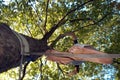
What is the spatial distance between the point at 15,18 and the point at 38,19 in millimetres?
1167

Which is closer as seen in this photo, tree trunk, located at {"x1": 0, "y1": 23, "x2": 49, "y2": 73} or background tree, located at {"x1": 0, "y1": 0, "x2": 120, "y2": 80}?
tree trunk, located at {"x1": 0, "y1": 23, "x2": 49, "y2": 73}

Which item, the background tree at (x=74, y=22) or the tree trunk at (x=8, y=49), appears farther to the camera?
the background tree at (x=74, y=22)

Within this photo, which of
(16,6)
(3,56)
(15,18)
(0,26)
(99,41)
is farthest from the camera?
(99,41)

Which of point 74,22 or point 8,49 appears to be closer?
point 8,49

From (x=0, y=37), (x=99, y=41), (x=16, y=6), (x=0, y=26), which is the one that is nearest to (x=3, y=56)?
(x=0, y=37)

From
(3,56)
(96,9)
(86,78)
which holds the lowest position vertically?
(86,78)

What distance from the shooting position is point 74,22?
12125 millimetres

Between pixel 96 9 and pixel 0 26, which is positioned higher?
pixel 96 9

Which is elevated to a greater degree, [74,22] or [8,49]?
[74,22]

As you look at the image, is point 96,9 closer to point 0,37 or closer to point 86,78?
point 86,78

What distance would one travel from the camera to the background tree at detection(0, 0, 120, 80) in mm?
11612

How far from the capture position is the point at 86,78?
13.2 metres

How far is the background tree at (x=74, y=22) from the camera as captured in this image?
11612 millimetres

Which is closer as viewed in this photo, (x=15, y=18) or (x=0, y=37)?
(x=0, y=37)
